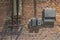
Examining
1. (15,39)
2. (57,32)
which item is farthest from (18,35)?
(57,32)

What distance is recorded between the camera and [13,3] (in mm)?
3918

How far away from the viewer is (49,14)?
389cm

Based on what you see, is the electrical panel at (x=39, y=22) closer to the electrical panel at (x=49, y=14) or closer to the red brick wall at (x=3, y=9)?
the electrical panel at (x=49, y=14)

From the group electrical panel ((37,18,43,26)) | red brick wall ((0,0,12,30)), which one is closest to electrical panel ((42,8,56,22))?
electrical panel ((37,18,43,26))

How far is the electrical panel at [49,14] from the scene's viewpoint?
389 cm

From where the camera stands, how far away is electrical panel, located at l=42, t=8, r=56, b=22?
3.89m

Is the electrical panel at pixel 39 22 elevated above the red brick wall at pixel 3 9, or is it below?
below

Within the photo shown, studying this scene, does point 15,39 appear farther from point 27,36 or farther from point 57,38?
point 57,38

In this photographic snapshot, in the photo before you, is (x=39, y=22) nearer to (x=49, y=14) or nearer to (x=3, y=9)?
(x=49, y=14)

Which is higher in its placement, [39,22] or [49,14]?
[49,14]

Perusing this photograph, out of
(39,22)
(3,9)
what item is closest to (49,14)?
(39,22)

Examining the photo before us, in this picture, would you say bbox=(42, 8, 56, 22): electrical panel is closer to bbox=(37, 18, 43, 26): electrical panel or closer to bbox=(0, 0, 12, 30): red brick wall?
bbox=(37, 18, 43, 26): electrical panel

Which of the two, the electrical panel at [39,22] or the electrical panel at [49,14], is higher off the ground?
the electrical panel at [49,14]

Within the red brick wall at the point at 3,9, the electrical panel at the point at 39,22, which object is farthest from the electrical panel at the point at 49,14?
the red brick wall at the point at 3,9
